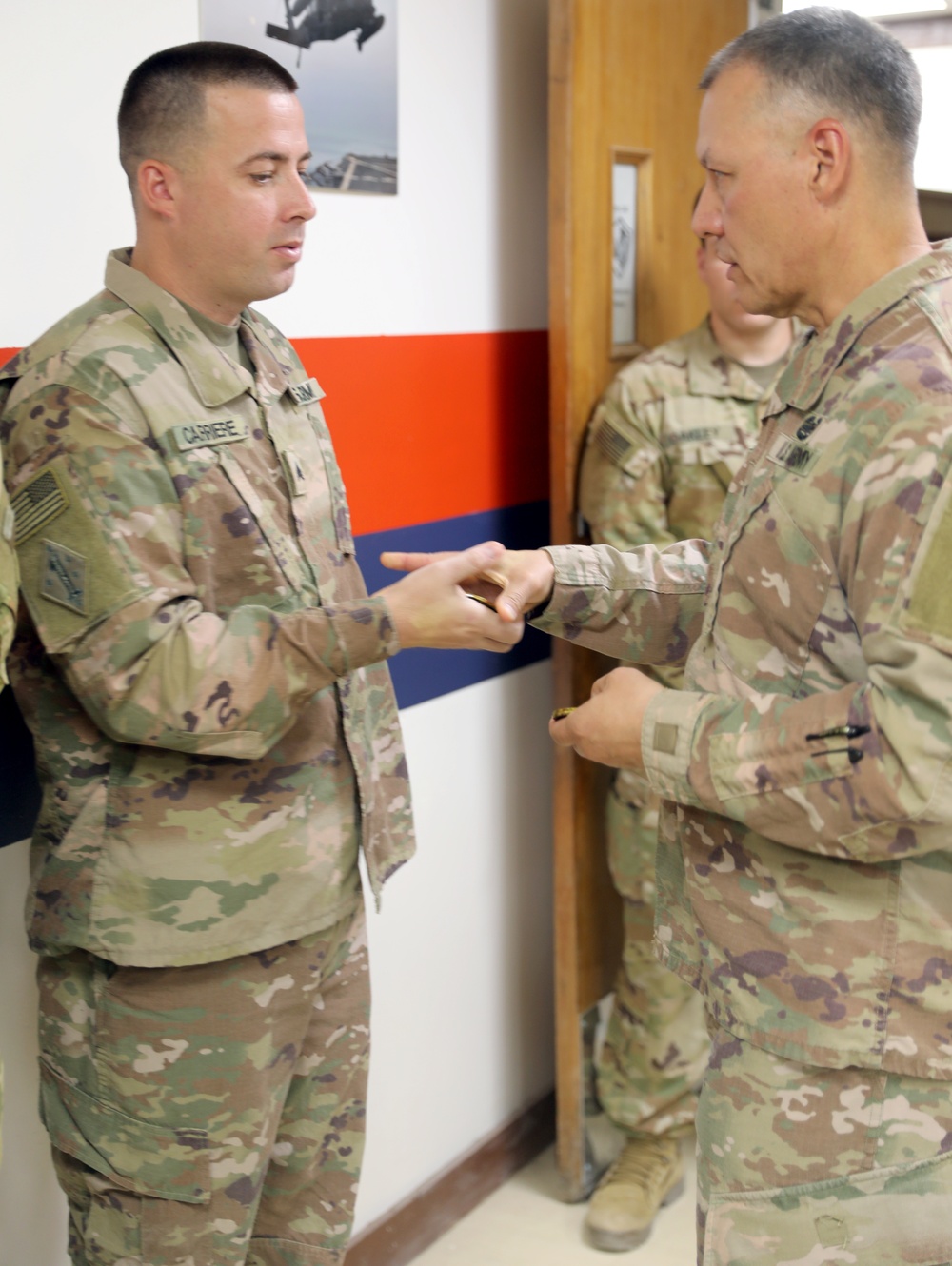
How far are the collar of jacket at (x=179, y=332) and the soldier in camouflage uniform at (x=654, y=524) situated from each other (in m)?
1.06

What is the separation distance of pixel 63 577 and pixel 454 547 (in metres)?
1.17

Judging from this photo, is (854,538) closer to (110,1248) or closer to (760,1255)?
(760,1255)

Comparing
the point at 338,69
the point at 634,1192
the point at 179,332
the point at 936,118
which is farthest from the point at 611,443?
the point at 936,118

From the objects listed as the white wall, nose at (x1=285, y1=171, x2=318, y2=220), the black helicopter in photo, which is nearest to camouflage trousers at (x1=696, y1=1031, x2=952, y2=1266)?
nose at (x1=285, y1=171, x2=318, y2=220)

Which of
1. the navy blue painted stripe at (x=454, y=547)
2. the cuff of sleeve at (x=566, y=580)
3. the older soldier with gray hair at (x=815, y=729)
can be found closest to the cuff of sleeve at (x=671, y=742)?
the older soldier with gray hair at (x=815, y=729)

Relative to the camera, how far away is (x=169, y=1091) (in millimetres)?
1549

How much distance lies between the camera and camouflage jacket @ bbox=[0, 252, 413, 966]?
1428mm

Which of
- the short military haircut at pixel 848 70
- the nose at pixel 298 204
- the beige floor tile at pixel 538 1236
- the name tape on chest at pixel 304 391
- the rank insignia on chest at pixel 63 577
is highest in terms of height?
the short military haircut at pixel 848 70

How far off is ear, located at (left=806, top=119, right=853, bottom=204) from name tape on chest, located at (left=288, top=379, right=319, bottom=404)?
2.32ft

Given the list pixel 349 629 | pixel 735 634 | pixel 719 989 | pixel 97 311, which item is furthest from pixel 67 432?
pixel 719 989

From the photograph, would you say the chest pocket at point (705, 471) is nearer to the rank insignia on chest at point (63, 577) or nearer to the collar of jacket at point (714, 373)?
the collar of jacket at point (714, 373)

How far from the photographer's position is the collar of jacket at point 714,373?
2.53 meters

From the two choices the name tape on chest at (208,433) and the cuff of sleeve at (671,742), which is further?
the name tape on chest at (208,433)

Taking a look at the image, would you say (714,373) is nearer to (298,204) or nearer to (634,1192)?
(298,204)
